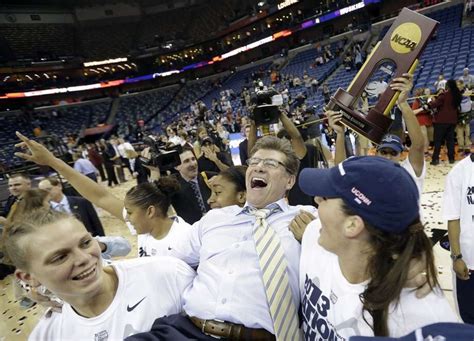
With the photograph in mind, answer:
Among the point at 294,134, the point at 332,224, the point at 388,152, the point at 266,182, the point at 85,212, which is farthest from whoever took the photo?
the point at 85,212

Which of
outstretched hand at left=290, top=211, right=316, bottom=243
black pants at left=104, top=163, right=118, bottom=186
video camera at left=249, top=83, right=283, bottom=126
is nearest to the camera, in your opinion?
outstretched hand at left=290, top=211, right=316, bottom=243

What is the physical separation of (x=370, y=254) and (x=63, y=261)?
1.06 m

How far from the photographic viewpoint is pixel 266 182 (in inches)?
65.1

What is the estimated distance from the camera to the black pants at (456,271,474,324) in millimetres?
1846

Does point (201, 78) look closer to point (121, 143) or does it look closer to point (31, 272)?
point (121, 143)

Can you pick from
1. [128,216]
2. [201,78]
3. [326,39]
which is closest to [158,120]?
[201,78]

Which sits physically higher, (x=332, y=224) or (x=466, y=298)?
(x=332, y=224)

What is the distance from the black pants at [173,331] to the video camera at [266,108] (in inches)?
70.9

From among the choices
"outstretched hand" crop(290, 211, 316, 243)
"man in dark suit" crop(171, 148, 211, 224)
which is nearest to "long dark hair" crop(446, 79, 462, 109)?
"man in dark suit" crop(171, 148, 211, 224)

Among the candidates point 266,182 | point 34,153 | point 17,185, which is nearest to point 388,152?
point 266,182

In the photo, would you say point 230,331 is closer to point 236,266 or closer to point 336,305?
point 236,266

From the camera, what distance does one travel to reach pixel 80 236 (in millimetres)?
1071

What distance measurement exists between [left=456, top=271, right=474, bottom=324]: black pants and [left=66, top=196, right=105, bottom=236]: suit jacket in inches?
132

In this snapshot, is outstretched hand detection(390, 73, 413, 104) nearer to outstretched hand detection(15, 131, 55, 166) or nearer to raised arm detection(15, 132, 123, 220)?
raised arm detection(15, 132, 123, 220)
